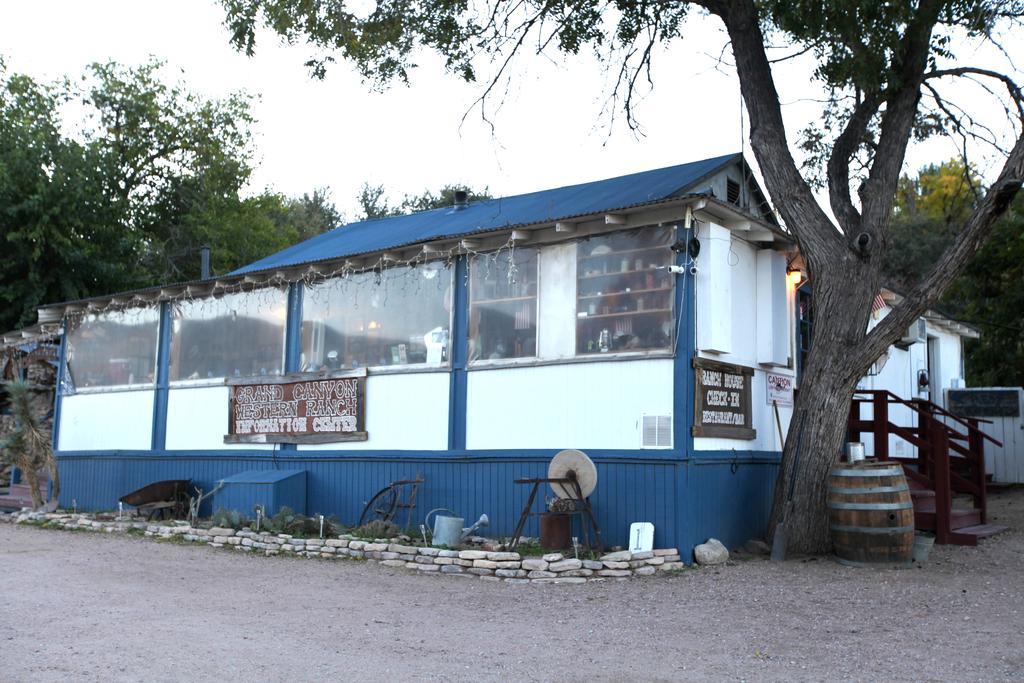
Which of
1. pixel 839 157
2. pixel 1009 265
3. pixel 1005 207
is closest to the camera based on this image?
pixel 1005 207

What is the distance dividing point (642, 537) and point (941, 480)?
384 cm

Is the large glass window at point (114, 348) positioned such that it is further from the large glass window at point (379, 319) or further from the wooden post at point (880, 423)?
the wooden post at point (880, 423)

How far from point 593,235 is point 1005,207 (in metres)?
4.35

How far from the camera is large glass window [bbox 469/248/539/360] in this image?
1195 centimetres

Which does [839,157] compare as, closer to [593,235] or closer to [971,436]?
[593,235]

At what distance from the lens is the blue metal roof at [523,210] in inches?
474

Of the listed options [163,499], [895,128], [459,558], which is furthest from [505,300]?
[163,499]

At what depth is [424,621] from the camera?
7.77 meters

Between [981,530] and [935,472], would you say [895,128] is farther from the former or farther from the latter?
[981,530]

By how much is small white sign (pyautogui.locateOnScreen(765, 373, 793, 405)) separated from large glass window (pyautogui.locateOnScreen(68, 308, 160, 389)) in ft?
32.9

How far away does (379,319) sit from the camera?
13430mm

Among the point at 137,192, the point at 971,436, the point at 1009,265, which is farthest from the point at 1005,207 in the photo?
the point at 137,192

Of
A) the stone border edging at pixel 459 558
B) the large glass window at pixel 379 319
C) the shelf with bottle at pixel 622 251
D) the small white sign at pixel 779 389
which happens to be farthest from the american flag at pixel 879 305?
the large glass window at pixel 379 319

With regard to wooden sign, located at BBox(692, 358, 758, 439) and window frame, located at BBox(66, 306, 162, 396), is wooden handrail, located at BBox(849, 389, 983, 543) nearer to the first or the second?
wooden sign, located at BBox(692, 358, 758, 439)
